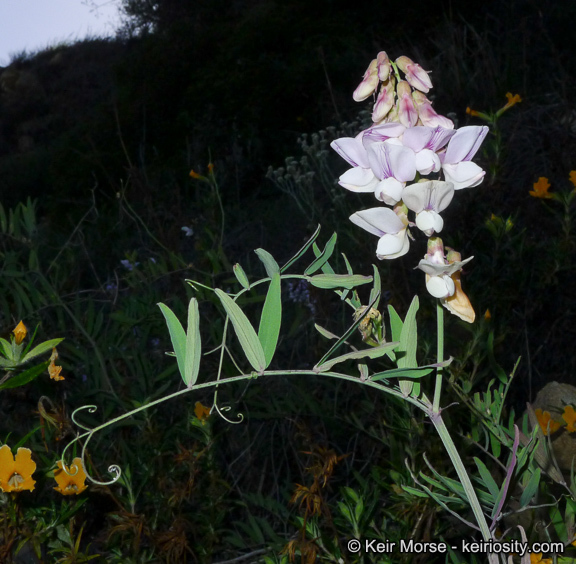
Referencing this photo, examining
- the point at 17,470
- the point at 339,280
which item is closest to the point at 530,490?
the point at 339,280

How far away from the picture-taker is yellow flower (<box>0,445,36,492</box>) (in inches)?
37.5

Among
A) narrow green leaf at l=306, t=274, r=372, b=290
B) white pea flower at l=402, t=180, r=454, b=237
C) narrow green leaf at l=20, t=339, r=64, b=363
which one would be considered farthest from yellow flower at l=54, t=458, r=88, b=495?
white pea flower at l=402, t=180, r=454, b=237

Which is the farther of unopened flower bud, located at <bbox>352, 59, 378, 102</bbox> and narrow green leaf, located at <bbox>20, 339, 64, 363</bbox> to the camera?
narrow green leaf, located at <bbox>20, 339, 64, 363</bbox>

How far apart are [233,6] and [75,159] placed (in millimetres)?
2024

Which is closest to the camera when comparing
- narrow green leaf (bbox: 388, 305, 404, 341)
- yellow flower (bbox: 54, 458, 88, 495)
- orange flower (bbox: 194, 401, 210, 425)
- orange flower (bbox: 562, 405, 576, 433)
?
narrow green leaf (bbox: 388, 305, 404, 341)

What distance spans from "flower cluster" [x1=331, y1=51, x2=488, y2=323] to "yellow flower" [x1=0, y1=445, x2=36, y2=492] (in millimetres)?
616

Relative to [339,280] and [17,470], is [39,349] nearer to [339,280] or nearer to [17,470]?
[17,470]

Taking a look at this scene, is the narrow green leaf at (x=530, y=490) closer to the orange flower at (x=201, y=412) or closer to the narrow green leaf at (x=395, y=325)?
the narrow green leaf at (x=395, y=325)

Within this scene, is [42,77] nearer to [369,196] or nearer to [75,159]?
[75,159]

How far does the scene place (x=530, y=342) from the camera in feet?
7.11

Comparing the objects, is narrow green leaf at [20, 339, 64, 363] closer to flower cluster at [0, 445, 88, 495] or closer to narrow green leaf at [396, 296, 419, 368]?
flower cluster at [0, 445, 88, 495]

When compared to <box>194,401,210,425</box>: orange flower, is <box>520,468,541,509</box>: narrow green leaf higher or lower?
higher

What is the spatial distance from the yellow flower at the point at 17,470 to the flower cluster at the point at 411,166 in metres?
0.62

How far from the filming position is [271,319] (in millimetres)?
657
